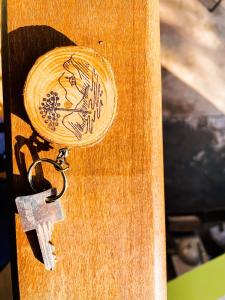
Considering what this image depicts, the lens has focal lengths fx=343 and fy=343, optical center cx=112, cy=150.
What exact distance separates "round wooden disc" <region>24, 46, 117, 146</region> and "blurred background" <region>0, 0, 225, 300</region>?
44.6 inches

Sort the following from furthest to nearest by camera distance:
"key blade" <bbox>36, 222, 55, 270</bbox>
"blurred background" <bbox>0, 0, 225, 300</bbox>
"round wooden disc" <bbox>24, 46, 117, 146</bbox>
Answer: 1. "blurred background" <bbox>0, 0, 225, 300</bbox>
2. "key blade" <bbox>36, 222, 55, 270</bbox>
3. "round wooden disc" <bbox>24, 46, 117, 146</bbox>

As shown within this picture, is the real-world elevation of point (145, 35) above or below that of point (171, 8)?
below

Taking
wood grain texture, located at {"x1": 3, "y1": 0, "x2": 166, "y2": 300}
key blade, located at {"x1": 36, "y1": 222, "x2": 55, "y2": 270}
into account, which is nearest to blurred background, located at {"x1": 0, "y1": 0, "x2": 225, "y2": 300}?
wood grain texture, located at {"x1": 3, "y1": 0, "x2": 166, "y2": 300}

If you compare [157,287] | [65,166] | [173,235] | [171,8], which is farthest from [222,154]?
[65,166]

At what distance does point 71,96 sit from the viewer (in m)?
0.73

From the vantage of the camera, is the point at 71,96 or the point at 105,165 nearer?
the point at 71,96

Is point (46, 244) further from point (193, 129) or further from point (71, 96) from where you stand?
point (193, 129)

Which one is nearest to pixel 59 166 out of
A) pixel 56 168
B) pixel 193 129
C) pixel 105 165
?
pixel 56 168

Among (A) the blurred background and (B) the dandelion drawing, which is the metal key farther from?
(A) the blurred background

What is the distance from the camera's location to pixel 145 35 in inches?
32.8

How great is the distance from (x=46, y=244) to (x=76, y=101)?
36 centimetres

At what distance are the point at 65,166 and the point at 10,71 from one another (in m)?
0.25

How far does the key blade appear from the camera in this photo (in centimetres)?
82

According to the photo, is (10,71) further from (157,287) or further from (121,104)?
(157,287)
